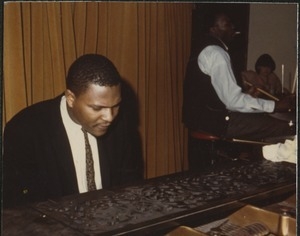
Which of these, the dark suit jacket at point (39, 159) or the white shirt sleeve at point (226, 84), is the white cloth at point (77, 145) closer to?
the dark suit jacket at point (39, 159)

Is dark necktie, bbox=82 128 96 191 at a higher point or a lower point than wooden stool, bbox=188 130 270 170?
higher

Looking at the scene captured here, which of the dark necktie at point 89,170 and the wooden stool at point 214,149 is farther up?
the dark necktie at point 89,170

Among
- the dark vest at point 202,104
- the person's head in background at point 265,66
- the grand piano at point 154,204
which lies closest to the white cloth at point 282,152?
the grand piano at point 154,204

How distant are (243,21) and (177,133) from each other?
8.35 ft

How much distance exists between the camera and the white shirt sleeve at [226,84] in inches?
138

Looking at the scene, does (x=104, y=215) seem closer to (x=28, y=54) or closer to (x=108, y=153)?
(x=108, y=153)

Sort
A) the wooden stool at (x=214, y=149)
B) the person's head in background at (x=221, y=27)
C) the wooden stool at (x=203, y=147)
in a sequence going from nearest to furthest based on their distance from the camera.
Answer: the wooden stool at (x=203, y=147)
the wooden stool at (x=214, y=149)
the person's head in background at (x=221, y=27)

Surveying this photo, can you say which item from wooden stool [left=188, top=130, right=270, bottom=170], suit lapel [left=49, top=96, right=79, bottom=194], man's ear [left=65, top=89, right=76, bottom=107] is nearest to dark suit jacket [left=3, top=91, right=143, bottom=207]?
suit lapel [left=49, top=96, right=79, bottom=194]

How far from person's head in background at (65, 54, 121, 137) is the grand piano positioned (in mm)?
429

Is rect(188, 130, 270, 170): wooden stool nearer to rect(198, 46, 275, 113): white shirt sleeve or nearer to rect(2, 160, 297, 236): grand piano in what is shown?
rect(198, 46, 275, 113): white shirt sleeve

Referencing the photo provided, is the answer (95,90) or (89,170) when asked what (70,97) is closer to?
(95,90)

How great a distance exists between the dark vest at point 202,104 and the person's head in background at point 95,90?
4.96ft

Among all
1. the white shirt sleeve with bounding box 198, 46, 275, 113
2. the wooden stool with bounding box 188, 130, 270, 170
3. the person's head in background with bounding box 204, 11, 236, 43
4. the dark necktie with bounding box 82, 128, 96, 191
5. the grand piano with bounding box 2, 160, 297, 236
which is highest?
the person's head in background with bounding box 204, 11, 236, 43

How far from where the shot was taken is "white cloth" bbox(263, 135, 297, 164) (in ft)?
7.02
